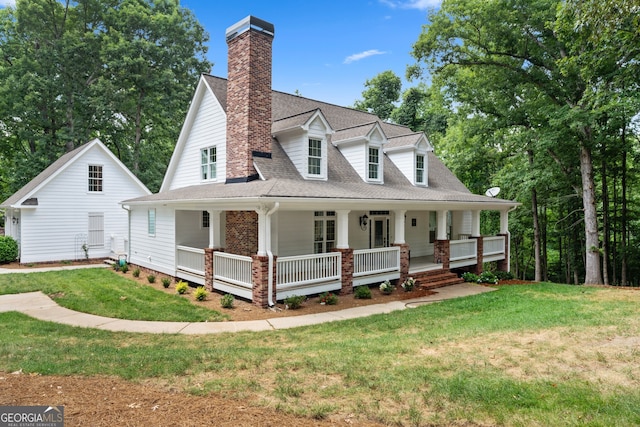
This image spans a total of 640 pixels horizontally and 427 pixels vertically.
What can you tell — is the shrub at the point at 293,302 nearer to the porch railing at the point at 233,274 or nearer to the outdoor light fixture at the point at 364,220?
the porch railing at the point at 233,274

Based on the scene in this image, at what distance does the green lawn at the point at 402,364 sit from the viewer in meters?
3.93

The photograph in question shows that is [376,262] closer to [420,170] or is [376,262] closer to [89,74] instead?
[420,170]

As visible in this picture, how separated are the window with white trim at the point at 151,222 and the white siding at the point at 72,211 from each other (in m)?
6.57

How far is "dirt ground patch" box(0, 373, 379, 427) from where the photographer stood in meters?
3.68

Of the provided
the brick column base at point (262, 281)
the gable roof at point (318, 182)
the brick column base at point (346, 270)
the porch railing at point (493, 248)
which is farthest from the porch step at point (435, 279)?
the brick column base at point (262, 281)

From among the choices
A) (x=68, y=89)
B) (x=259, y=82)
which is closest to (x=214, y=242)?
(x=259, y=82)

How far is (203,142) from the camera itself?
15.1m

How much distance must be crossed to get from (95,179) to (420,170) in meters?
17.3

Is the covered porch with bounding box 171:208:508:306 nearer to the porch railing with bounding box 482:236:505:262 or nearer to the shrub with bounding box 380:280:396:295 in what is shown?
the shrub with bounding box 380:280:396:295

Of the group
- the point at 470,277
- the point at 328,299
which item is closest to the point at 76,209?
the point at 328,299

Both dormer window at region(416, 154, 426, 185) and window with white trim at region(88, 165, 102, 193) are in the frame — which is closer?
dormer window at region(416, 154, 426, 185)

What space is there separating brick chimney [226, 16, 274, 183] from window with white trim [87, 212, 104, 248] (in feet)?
37.9

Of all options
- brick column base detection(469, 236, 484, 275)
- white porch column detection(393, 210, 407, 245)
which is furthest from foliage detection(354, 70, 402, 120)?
white porch column detection(393, 210, 407, 245)

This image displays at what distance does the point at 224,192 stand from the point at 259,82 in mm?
4065
